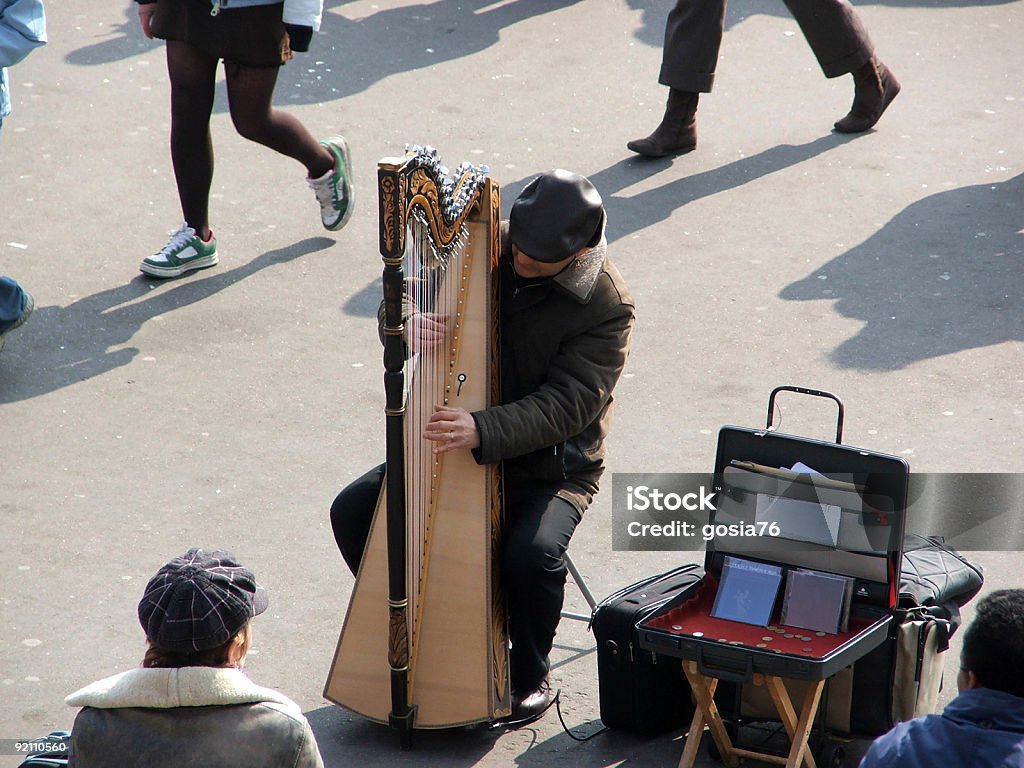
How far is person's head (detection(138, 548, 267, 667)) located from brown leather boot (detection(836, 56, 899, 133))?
232 inches

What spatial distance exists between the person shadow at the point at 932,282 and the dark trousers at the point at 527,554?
225 cm

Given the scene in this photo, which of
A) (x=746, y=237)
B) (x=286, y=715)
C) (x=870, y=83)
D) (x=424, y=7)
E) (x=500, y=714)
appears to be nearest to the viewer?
(x=286, y=715)

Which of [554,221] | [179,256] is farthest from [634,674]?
[179,256]

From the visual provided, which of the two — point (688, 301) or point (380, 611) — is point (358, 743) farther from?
point (688, 301)

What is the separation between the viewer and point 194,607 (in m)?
2.53

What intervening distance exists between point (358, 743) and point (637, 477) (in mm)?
1633

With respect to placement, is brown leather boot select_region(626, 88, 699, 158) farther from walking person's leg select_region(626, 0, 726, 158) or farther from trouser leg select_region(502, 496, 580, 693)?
trouser leg select_region(502, 496, 580, 693)

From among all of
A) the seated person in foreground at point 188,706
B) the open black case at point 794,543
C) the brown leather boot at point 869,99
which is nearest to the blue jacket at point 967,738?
the open black case at point 794,543

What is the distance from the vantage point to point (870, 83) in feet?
25.3

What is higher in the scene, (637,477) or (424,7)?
(424,7)

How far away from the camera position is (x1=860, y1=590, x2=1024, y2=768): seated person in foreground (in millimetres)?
2592

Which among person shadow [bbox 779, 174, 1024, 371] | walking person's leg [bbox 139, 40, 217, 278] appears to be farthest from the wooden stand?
walking person's leg [bbox 139, 40, 217, 278]

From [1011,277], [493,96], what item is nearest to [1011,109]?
[1011,277]

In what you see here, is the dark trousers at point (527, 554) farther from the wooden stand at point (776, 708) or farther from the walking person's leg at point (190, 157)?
the walking person's leg at point (190, 157)
